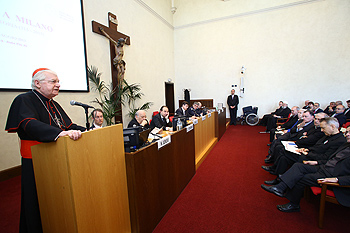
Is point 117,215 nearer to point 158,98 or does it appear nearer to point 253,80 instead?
point 158,98

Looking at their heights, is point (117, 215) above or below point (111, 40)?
below

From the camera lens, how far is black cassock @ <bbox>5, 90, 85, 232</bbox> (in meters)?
1.19

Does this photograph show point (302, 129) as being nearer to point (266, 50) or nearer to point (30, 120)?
point (30, 120)

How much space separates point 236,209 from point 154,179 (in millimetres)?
1168

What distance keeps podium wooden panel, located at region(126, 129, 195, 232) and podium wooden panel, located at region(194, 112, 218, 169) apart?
996mm

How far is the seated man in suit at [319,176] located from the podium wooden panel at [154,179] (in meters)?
1.35

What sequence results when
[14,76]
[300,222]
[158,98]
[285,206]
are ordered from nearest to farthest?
[300,222]
[285,206]
[14,76]
[158,98]

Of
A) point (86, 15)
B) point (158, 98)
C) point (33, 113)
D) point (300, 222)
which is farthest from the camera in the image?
point (158, 98)

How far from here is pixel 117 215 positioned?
149cm

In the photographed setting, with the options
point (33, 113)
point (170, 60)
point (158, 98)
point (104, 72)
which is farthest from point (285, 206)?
point (170, 60)

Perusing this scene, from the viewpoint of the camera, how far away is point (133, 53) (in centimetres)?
648

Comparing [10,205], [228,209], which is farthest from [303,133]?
[10,205]

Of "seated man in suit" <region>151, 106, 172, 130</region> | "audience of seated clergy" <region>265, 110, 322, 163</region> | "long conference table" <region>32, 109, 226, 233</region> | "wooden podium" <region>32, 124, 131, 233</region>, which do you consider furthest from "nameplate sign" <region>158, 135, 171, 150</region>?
"audience of seated clergy" <region>265, 110, 322, 163</region>

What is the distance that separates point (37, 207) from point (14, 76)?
2919 millimetres
